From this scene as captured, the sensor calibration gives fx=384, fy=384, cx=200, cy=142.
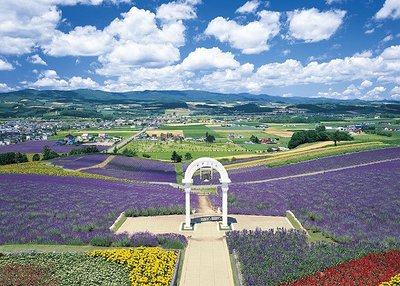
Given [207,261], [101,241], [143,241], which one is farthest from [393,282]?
[101,241]

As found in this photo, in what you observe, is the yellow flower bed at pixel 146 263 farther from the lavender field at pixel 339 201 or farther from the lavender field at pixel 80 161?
the lavender field at pixel 80 161

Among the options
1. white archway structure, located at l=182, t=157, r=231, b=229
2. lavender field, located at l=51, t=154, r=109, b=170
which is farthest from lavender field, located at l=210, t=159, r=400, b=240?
lavender field, located at l=51, t=154, r=109, b=170

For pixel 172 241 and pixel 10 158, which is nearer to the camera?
pixel 172 241

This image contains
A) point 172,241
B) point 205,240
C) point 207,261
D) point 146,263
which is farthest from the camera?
point 205,240

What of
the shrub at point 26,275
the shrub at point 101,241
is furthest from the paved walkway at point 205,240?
the shrub at point 26,275

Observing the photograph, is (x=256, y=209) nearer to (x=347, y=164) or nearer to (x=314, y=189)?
(x=314, y=189)

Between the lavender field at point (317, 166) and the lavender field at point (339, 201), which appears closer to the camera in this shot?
the lavender field at point (339, 201)

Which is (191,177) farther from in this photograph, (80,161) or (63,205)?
(80,161)
